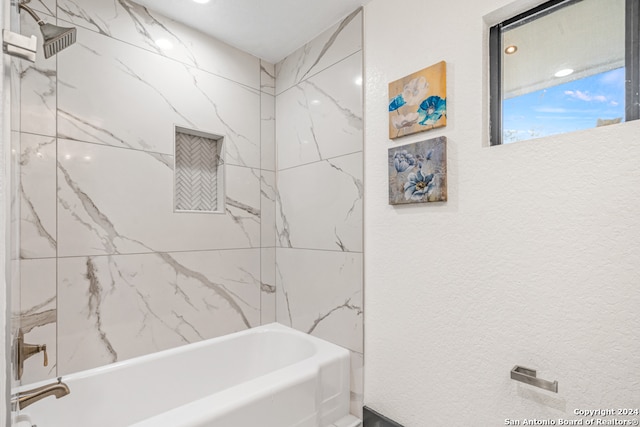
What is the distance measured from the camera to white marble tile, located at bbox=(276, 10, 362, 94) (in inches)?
75.7

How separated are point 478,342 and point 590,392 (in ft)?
1.22

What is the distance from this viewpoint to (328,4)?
185cm

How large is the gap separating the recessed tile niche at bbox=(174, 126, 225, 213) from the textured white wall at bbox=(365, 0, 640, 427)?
1.06m

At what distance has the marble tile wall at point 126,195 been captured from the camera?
5.04ft

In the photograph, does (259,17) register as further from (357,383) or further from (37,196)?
(357,383)

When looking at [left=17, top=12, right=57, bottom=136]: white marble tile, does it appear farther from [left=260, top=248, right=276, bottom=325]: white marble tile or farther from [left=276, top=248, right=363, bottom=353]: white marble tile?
[left=276, top=248, right=363, bottom=353]: white marble tile

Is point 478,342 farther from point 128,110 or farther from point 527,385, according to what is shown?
point 128,110

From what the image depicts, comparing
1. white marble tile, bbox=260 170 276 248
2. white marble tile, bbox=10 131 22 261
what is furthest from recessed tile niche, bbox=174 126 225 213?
white marble tile, bbox=10 131 22 261

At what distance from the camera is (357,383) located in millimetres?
1868

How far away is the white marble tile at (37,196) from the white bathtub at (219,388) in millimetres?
649

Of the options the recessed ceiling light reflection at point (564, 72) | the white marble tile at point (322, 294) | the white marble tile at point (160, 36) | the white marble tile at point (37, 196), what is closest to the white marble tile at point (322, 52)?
the white marble tile at point (160, 36)

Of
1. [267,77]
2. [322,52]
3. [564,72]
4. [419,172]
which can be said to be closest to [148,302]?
[419,172]

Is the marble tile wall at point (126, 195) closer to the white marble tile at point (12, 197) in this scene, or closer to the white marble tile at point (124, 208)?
the white marble tile at point (124, 208)

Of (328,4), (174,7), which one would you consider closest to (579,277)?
(328,4)
